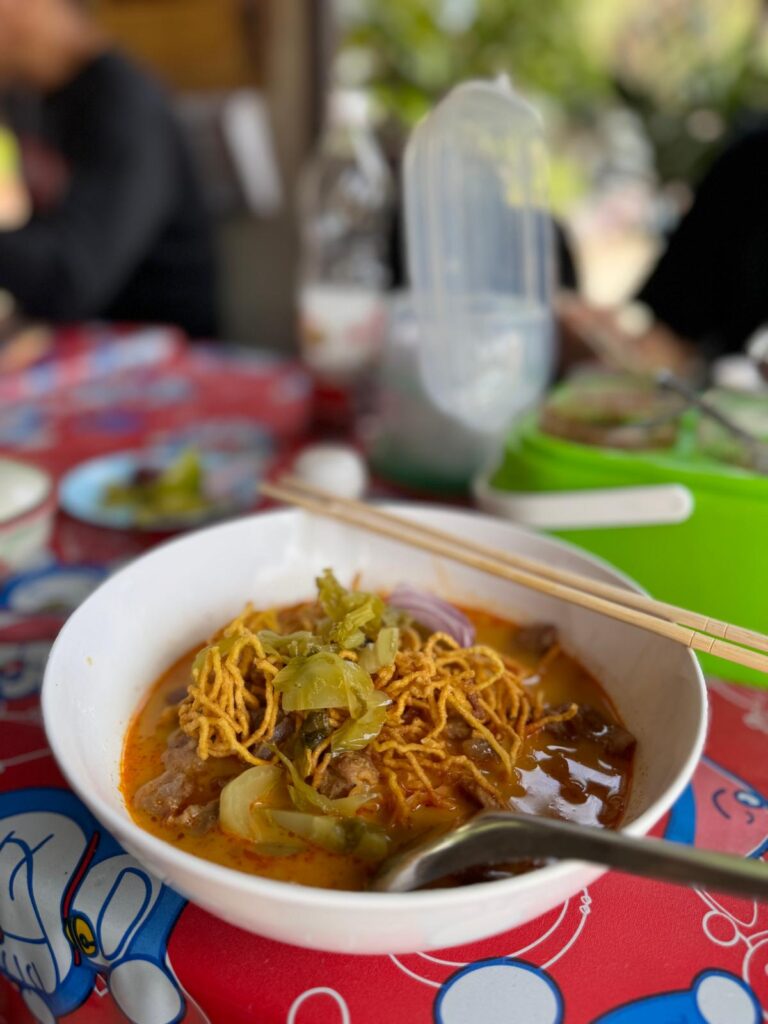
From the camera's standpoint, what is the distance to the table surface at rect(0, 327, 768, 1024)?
0.58 m

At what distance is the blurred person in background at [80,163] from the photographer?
250 centimetres

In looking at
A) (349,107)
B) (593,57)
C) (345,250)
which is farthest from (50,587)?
(593,57)

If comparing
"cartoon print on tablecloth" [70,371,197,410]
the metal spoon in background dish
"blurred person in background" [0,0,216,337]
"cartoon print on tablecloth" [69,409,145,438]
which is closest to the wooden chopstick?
the metal spoon in background dish

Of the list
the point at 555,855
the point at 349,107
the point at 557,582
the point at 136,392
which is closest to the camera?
the point at 555,855

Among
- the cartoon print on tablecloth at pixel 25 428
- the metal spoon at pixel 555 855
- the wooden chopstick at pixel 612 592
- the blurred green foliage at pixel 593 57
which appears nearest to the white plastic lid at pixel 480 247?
the wooden chopstick at pixel 612 592

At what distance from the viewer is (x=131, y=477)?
1403 millimetres

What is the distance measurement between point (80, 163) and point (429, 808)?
8.88 ft

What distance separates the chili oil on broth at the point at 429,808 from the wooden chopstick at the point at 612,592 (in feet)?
0.37

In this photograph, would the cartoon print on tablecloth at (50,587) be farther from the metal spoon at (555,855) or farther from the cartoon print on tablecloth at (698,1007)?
the cartoon print on tablecloth at (698,1007)

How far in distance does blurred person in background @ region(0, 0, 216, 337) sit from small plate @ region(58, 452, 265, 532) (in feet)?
4.05

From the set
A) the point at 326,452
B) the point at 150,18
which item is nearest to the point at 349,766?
the point at 326,452

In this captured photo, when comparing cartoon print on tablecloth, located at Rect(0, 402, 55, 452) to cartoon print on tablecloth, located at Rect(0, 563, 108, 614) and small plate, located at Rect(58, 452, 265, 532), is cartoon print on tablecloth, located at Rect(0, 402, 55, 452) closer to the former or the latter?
small plate, located at Rect(58, 452, 265, 532)

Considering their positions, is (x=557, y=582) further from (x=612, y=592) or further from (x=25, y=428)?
(x=25, y=428)

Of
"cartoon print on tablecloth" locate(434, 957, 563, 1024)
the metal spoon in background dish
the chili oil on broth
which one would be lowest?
"cartoon print on tablecloth" locate(434, 957, 563, 1024)
